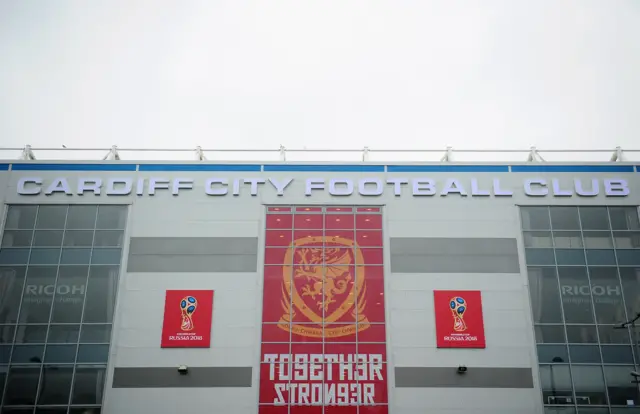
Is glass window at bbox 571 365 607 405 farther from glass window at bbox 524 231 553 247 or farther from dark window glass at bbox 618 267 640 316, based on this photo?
glass window at bbox 524 231 553 247

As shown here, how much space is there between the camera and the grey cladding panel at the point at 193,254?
92.3ft

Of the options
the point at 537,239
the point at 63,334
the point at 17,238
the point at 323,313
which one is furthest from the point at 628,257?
the point at 17,238

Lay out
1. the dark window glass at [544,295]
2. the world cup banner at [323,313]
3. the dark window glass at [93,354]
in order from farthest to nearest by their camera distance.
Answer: the dark window glass at [544,295], the dark window glass at [93,354], the world cup banner at [323,313]

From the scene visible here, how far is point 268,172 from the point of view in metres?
30.2

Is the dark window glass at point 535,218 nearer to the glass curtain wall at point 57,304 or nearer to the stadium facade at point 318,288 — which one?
the stadium facade at point 318,288

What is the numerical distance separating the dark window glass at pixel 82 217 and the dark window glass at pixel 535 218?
82.5ft

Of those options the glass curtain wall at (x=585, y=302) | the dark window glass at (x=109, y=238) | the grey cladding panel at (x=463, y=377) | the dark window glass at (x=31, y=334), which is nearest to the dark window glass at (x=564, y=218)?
the glass curtain wall at (x=585, y=302)

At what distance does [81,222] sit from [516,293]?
Result: 25112 mm

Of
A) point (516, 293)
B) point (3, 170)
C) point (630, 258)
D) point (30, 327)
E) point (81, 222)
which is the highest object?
point (3, 170)

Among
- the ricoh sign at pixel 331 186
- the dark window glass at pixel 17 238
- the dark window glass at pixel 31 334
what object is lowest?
the dark window glass at pixel 31 334

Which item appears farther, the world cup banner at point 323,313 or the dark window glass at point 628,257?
the dark window glass at point 628,257

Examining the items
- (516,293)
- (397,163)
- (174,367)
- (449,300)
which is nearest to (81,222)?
(174,367)

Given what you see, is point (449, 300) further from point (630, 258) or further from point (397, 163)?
point (630, 258)

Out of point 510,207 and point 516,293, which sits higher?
point 510,207
